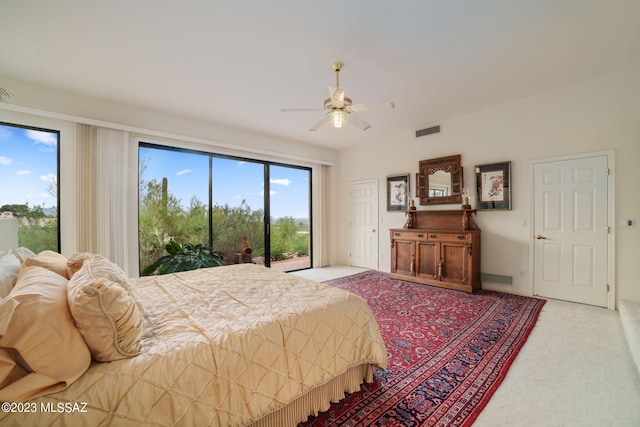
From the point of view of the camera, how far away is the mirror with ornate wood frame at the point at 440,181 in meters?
4.43

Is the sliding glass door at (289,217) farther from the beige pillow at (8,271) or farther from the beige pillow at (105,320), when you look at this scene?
the beige pillow at (105,320)

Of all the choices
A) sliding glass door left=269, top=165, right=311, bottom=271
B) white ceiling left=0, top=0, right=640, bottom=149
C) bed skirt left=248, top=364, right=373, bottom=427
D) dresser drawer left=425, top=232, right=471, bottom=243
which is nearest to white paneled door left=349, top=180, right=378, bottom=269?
sliding glass door left=269, top=165, right=311, bottom=271

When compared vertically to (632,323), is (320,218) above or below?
above

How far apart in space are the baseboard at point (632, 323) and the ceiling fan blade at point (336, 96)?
3.17m

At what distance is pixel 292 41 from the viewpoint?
240 centimetres

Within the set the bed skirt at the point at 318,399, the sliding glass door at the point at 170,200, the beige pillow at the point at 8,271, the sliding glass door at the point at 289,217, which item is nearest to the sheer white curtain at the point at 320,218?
the sliding glass door at the point at 289,217

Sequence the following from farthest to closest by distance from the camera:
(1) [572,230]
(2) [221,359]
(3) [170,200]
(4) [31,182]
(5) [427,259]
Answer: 1. (5) [427,259]
2. (3) [170,200]
3. (1) [572,230]
4. (4) [31,182]
5. (2) [221,359]

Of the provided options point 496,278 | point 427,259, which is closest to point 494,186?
point 496,278

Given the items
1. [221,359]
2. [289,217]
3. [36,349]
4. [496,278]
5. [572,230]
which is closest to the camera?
[36,349]

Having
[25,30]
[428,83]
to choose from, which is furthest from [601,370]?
[25,30]

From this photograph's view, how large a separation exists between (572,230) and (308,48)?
402 cm

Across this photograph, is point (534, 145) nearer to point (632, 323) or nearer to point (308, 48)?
point (632, 323)

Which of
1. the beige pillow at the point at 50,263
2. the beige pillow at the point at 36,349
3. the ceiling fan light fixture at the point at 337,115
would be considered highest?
the ceiling fan light fixture at the point at 337,115

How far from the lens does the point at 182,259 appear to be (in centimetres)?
369
